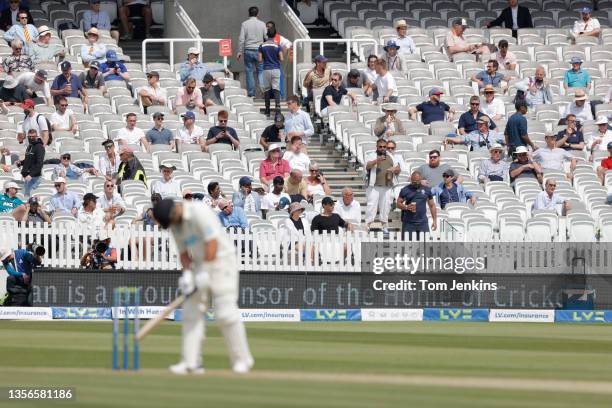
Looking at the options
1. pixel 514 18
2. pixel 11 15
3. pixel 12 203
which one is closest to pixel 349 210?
pixel 12 203

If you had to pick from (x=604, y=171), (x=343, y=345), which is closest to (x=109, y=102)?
(x=604, y=171)

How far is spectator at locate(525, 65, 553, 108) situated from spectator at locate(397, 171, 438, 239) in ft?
16.6

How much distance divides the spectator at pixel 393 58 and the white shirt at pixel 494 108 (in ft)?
6.43

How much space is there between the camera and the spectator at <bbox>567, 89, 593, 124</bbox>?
27078 millimetres

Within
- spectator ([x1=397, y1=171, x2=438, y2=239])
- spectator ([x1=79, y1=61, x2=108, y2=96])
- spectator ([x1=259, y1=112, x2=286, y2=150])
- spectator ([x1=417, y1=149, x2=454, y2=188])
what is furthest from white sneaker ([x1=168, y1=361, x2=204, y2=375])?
spectator ([x1=79, y1=61, x2=108, y2=96])

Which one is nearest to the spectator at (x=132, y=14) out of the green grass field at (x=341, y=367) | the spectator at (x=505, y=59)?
the spectator at (x=505, y=59)

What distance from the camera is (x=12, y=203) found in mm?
22891

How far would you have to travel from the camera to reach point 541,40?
3005 cm

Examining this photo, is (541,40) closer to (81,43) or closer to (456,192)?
(456,192)

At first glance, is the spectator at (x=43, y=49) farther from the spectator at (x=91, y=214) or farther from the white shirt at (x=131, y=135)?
the spectator at (x=91, y=214)

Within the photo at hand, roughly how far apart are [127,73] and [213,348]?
40.3ft

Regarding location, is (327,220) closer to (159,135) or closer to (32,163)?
(159,135)

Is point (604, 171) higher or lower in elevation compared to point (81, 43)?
lower

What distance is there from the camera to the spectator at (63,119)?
24859mm
